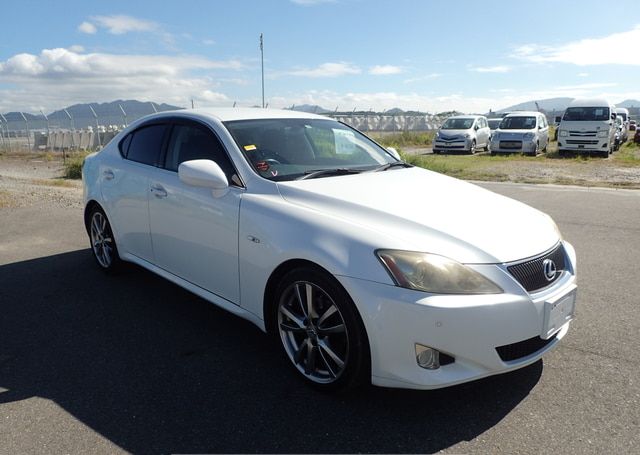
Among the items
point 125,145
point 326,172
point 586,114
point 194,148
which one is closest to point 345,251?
point 326,172

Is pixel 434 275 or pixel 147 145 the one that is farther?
pixel 147 145

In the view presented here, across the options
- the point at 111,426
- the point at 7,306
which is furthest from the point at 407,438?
the point at 7,306

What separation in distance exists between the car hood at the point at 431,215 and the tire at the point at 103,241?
2461 millimetres

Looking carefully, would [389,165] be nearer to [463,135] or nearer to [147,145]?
[147,145]

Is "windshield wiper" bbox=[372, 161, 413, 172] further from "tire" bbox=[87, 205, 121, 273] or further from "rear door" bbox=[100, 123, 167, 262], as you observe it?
"tire" bbox=[87, 205, 121, 273]

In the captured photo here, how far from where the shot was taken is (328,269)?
2.70m

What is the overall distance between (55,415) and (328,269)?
1675 millimetres

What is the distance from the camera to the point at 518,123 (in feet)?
68.2

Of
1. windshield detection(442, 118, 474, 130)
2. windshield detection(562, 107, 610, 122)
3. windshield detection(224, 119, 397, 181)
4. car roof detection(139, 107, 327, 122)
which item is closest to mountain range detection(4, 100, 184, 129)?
windshield detection(442, 118, 474, 130)

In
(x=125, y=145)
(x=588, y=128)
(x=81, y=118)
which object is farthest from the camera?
(x=81, y=118)

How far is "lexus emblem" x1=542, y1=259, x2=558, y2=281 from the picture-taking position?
2.80 metres

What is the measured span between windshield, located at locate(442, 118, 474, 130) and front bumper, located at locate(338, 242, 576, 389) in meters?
21.2

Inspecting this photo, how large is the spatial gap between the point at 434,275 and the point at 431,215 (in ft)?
1.70

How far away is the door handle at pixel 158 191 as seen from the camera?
398 centimetres
